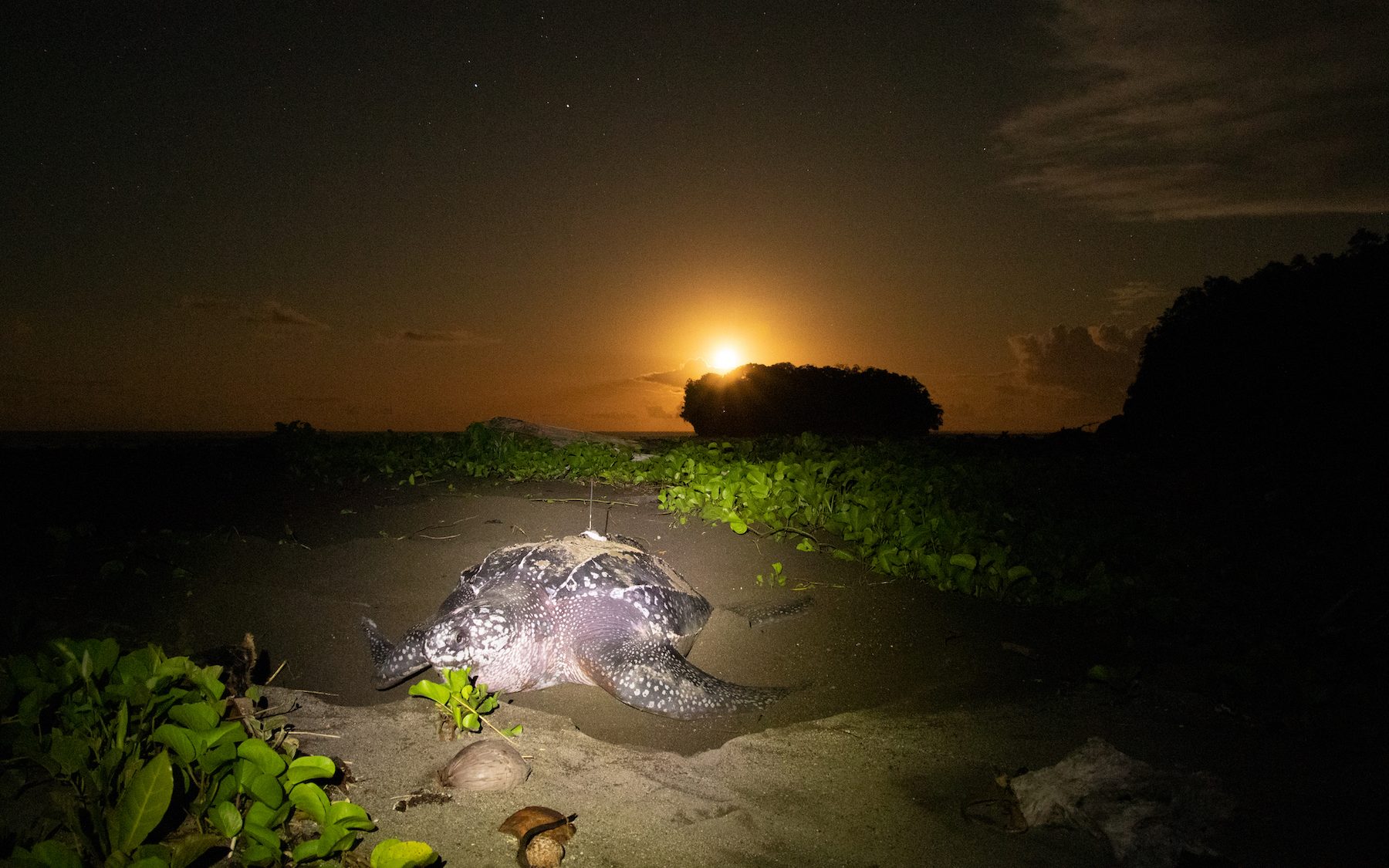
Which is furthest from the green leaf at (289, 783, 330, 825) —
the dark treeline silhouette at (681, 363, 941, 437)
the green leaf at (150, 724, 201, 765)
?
the dark treeline silhouette at (681, 363, 941, 437)

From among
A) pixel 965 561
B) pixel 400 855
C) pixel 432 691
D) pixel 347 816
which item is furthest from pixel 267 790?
pixel 965 561

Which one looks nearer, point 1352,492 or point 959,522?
point 959,522

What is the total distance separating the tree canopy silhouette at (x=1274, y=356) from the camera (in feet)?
19.3

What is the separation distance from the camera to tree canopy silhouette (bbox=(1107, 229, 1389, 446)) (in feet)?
19.3

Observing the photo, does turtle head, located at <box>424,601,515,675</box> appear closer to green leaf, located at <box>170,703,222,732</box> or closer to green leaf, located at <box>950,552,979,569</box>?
green leaf, located at <box>170,703,222,732</box>

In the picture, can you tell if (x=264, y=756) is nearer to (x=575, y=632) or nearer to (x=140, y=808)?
(x=140, y=808)

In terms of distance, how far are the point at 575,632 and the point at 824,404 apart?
15.9 metres

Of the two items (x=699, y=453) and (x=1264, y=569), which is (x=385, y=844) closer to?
(x=1264, y=569)

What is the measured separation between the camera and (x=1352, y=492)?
4734 mm

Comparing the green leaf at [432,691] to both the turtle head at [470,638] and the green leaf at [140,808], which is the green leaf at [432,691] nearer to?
the turtle head at [470,638]

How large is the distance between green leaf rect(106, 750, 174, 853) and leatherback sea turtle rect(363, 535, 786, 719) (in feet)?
5.26

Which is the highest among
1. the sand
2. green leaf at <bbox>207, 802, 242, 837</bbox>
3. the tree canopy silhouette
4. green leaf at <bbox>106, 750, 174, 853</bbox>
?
the tree canopy silhouette

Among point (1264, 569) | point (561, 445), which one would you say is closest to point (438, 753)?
point (1264, 569)

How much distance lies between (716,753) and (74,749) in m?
1.94
